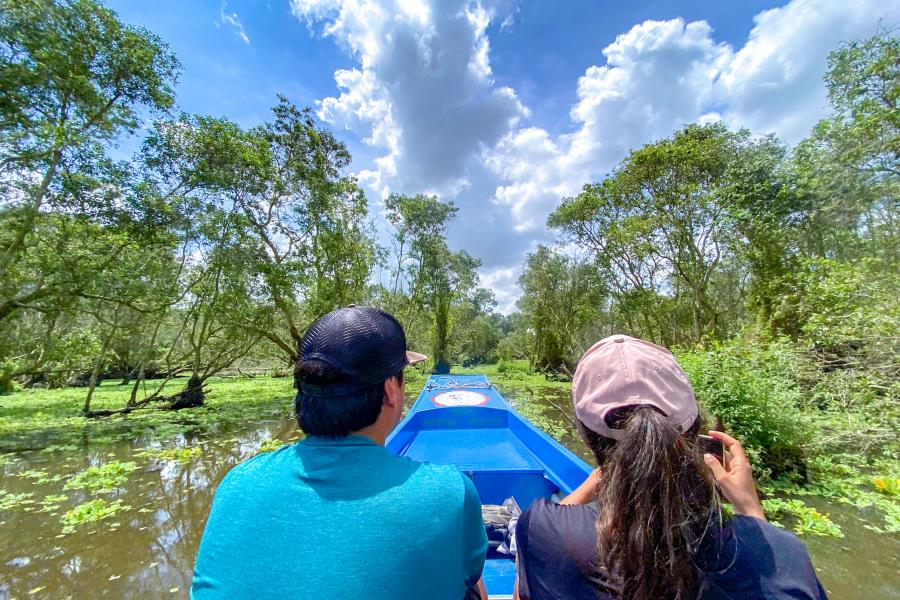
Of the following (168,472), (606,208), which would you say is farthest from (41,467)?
(606,208)

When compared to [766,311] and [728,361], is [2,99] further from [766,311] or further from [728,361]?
[766,311]

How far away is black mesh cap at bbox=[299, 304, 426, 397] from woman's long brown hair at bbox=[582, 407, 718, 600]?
676 mm

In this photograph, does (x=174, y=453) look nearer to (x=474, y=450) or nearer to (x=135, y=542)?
(x=135, y=542)

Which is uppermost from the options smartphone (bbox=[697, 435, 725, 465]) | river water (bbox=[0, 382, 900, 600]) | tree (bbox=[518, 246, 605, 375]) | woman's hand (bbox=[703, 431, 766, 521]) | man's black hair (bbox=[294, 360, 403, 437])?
tree (bbox=[518, 246, 605, 375])

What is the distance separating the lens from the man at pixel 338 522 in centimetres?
77

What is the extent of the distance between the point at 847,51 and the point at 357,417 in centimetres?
963

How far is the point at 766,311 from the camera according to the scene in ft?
32.8

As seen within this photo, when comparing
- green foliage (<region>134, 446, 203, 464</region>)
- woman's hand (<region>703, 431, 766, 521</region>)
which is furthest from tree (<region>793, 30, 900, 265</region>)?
green foliage (<region>134, 446, 203, 464</region>)

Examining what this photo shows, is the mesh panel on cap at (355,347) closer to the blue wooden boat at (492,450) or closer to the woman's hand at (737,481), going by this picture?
the woman's hand at (737,481)

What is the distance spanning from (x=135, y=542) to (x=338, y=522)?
4554 mm

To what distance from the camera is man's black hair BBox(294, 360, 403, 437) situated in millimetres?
1008

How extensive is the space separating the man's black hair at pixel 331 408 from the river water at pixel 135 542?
11.1 ft

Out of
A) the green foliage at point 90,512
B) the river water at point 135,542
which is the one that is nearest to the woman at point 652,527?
the river water at point 135,542

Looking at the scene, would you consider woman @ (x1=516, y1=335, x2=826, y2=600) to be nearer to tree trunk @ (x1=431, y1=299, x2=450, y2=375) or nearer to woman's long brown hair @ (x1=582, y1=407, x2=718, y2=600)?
woman's long brown hair @ (x1=582, y1=407, x2=718, y2=600)
